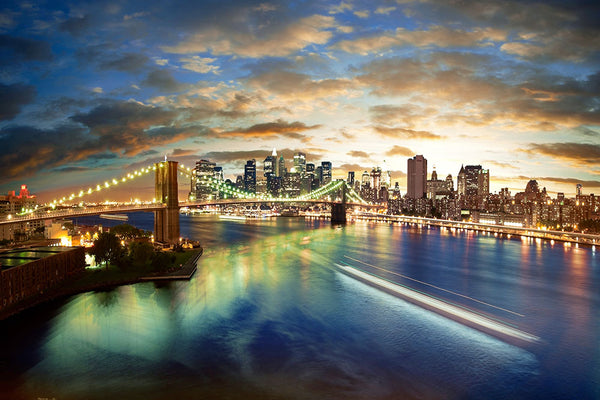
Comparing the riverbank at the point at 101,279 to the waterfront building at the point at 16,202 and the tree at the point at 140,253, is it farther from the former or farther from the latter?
the waterfront building at the point at 16,202

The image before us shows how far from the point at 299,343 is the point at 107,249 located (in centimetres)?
1439

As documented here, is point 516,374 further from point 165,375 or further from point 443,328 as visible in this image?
point 165,375

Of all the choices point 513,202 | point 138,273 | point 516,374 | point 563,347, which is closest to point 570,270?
point 563,347

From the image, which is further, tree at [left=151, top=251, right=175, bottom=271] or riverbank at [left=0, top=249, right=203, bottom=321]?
tree at [left=151, top=251, right=175, bottom=271]

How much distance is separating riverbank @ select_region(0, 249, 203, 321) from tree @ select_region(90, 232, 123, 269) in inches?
26.0

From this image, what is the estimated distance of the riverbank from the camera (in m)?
16.0

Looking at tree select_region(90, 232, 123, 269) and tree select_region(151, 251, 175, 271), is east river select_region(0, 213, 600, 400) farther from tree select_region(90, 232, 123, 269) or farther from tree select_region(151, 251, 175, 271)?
tree select_region(90, 232, 123, 269)

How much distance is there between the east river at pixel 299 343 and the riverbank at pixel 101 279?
0.56 metres

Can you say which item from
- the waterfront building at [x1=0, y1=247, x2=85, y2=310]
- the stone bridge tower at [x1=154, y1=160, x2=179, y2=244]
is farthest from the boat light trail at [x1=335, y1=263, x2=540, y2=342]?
the waterfront building at [x1=0, y1=247, x2=85, y2=310]

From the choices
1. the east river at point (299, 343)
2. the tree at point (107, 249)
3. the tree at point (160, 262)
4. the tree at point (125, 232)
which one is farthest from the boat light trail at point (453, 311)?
the tree at point (125, 232)

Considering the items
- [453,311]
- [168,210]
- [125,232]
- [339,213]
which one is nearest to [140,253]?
[125,232]

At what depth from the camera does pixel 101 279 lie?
20.2 metres

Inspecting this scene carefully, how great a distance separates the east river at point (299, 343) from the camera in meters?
10.5

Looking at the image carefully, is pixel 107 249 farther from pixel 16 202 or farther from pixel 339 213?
pixel 339 213
